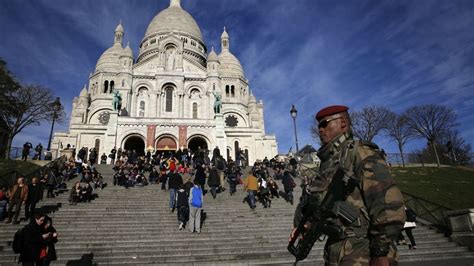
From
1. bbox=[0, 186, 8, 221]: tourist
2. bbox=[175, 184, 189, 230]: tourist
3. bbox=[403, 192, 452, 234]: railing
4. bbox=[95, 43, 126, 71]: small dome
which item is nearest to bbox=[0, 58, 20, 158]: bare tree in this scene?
bbox=[95, 43, 126, 71]: small dome

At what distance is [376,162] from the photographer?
8.49 ft

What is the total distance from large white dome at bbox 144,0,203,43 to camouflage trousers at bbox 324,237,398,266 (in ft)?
173

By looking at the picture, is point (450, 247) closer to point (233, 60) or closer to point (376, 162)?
point (376, 162)

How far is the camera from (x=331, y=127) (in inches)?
119

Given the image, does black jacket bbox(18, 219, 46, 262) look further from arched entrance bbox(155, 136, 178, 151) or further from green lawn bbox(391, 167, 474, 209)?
arched entrance bbox(155, 136, 178, 151)

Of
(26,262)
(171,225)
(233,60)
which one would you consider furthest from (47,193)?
(233,60)

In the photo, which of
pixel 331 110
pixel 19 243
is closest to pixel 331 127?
pixel 331 110

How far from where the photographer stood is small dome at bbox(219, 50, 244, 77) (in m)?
47.3

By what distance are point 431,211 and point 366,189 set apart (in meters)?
11.1

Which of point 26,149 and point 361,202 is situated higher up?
point 26,149

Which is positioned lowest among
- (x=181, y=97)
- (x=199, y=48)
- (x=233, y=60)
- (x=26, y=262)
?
(x=26, y=262)

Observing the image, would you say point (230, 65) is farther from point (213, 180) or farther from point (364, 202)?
point (364, 202)

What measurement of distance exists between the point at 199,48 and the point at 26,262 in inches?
1953

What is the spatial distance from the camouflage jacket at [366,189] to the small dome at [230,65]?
148 feet
